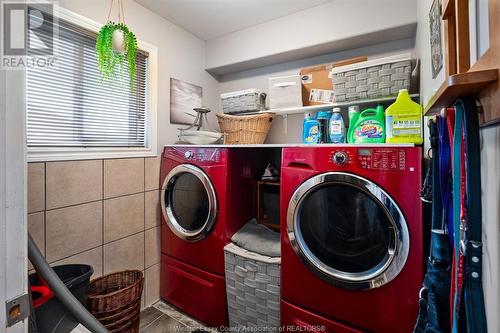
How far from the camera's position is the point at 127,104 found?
5.99 ft

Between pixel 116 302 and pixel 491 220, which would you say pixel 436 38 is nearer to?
pixel 491 220

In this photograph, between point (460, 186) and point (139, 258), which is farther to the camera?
point (139, 258)

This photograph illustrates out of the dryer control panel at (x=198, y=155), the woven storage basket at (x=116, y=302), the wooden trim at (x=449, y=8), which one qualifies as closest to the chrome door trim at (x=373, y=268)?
the dryer control panel at (x=198, y=155)

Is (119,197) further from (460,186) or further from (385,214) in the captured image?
(460,186)

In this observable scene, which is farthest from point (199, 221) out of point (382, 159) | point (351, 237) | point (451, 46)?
point (451, 46)

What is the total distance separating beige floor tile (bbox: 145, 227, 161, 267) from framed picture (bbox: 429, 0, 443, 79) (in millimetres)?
2094

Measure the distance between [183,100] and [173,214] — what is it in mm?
1042

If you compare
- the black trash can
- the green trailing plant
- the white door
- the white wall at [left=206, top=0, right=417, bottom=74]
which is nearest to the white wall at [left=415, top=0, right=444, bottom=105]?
the white wall at [left=206, top=0, right=417, bottom=74]

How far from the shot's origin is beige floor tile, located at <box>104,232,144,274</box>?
1700mm

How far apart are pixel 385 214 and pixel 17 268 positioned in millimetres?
1310

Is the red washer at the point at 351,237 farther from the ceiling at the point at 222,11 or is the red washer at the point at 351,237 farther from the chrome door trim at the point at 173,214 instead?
the ceiling at the point at 222,11

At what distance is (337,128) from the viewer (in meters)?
1.62

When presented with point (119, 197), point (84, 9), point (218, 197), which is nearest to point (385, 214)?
point (218, 197)

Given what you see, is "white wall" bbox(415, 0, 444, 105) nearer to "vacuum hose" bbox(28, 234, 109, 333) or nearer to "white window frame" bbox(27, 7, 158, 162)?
"vacuum hose" bbox(28, 234, 109, 333)
